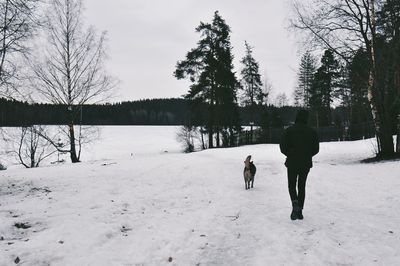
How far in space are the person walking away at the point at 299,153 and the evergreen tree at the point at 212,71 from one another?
86.9 feet

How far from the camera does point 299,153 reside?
658 centimetres

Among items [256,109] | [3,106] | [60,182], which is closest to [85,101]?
[3,106]

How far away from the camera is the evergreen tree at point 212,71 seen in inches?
1300

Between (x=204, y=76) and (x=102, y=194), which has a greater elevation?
(x=204, y=76)

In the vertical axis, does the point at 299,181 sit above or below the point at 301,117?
below

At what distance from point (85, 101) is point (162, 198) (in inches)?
593

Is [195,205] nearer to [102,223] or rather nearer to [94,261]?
[102,223]

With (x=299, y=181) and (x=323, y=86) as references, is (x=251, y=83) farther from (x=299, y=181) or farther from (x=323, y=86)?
(x=299, y=181)

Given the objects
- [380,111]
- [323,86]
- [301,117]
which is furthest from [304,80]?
[301,117]

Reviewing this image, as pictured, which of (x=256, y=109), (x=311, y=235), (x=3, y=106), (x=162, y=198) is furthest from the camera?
(x=256, y=109)

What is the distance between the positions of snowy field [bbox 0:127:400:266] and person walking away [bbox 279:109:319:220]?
0.44m

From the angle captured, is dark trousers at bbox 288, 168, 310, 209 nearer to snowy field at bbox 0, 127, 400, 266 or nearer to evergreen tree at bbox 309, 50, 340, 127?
snowy field at bbox 0, 127, 400, 266

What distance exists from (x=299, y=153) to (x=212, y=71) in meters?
27.2

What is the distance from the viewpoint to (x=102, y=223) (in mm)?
6543
